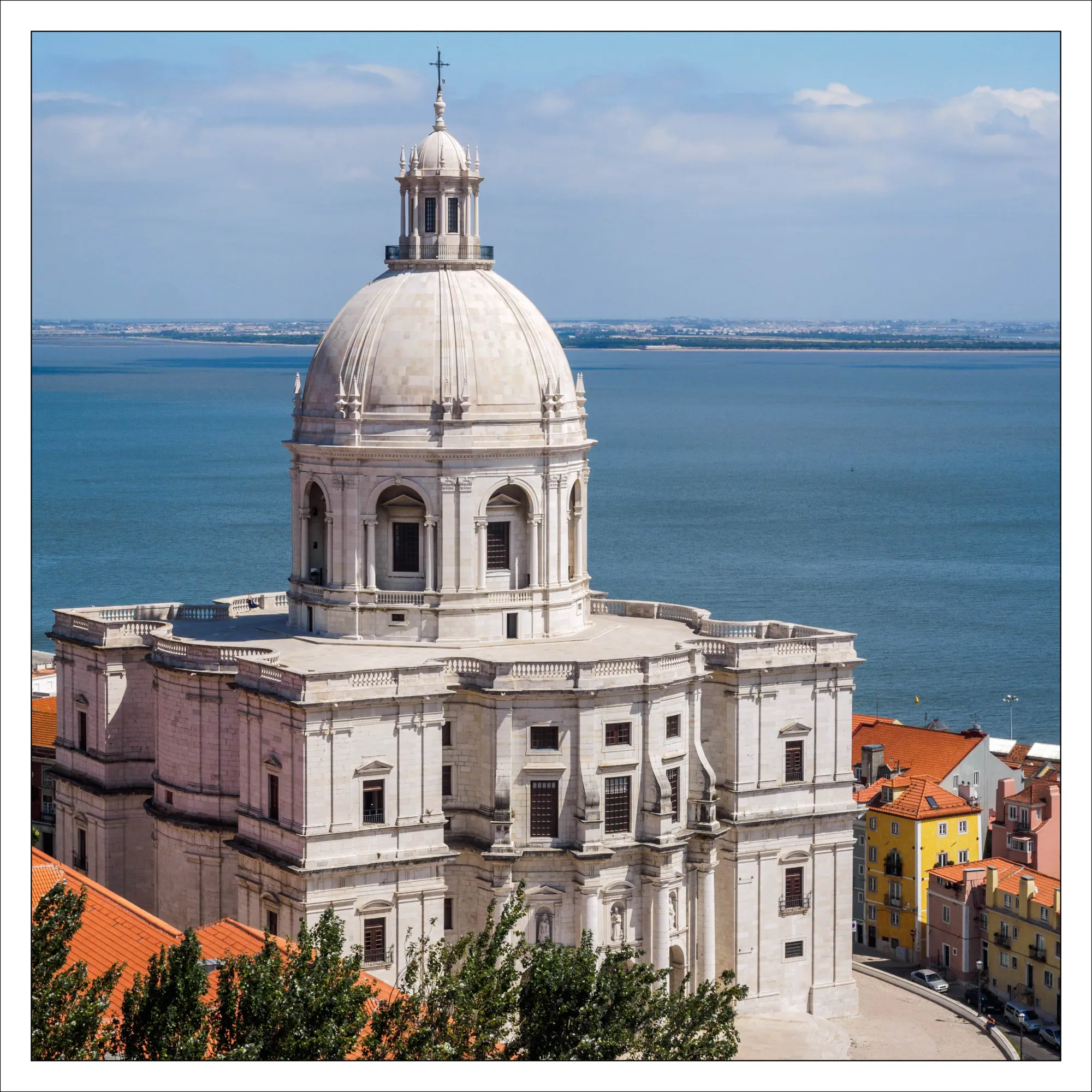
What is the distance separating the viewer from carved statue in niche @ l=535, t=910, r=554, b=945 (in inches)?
2584

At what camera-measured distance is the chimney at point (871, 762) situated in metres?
93.7

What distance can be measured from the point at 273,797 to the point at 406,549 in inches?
369

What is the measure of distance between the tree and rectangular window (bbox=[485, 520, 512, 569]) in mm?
24240

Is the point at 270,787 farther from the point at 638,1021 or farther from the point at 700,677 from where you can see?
the point at 638,1021

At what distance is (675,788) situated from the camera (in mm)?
67438

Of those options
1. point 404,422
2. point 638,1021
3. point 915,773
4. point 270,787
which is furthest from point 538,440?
point 915,773

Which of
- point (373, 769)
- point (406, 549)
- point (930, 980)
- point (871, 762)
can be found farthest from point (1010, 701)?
point (373, 769)

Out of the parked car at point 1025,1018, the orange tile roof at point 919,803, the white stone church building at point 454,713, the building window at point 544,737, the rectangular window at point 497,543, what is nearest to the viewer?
the white stone church building at point 454,713

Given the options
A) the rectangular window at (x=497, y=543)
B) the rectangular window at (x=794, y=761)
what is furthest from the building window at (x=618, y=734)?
the rectangular window at (x=497, y=543)

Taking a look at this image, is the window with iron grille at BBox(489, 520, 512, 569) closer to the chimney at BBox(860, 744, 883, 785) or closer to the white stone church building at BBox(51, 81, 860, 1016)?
the white stone church building at BBox(51, 81, 860, 1016)

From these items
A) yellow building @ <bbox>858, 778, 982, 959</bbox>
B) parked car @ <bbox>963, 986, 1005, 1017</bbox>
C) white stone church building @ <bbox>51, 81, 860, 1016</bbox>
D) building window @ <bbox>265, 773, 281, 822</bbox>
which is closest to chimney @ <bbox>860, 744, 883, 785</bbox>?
yellow building @ <bbox>858, 778, 982, 959</bbox>

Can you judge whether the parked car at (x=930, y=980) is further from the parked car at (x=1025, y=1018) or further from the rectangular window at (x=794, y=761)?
the rectangular window at (x=794, y=761)

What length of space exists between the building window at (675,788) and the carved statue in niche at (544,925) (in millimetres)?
4385

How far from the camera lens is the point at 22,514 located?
1791 inches
